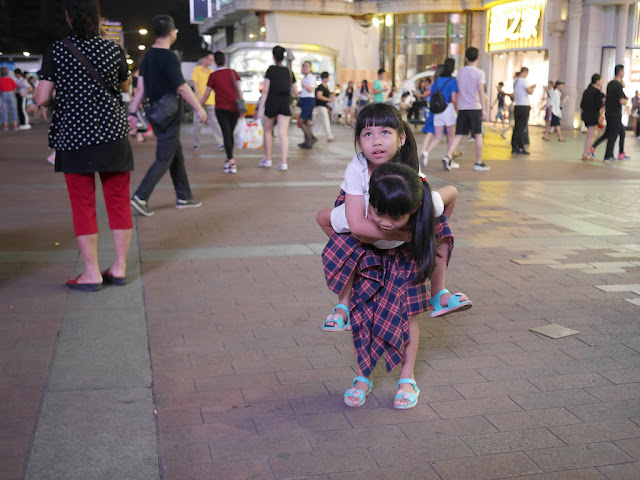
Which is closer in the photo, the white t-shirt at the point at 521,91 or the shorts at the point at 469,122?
the shorts at the point at 469,122

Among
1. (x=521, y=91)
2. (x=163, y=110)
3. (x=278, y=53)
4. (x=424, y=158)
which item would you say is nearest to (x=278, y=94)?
(x=278, y=53)

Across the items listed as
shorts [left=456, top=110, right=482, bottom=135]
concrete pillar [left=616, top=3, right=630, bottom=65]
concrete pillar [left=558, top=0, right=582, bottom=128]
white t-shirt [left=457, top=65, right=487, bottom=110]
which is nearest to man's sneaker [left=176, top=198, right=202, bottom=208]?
shorts [left=456, top=110, right=482, bottom=135]

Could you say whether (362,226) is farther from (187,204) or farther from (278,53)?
(278,53)

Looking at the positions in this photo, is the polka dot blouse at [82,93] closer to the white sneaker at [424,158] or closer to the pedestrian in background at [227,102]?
the pedestrian in background at [227,102]

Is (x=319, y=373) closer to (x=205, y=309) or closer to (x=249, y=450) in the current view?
(x=249, y=450)

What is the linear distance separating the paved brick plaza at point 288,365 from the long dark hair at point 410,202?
696 mm

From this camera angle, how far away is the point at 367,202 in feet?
10.3

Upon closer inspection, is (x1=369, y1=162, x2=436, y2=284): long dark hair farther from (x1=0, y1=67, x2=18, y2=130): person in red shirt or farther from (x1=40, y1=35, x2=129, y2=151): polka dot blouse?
(x1=0, y1=67, x2=18, y2=130): person in red shirt

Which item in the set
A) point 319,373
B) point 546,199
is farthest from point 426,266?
point 546,199

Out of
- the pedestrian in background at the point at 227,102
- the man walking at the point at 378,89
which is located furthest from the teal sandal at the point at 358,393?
the man walking at the point at 378,89

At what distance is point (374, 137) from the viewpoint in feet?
10.6

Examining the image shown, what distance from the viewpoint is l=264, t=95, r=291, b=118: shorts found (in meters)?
11.5

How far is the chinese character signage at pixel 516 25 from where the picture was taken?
27.5 metres

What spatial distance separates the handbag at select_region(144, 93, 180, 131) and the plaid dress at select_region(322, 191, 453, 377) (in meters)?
4.62
